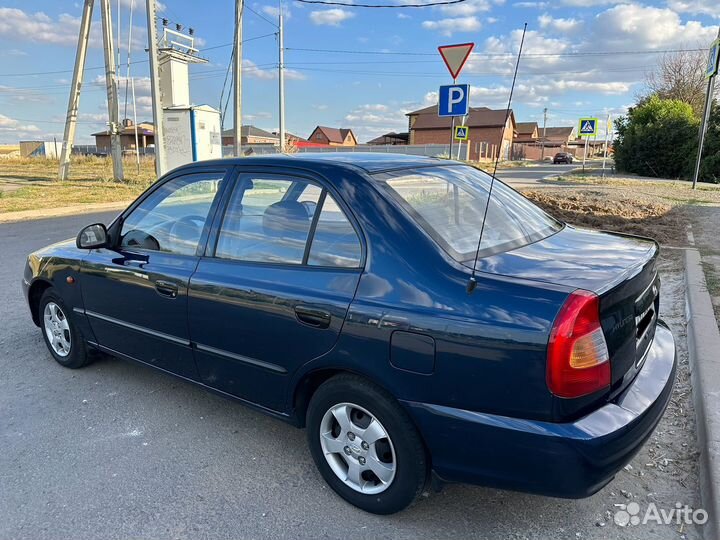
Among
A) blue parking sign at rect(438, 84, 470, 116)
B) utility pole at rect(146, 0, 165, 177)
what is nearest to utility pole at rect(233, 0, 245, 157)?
utility pole at rect(146, 0, 165, 177)

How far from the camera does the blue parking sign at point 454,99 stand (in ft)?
23.0

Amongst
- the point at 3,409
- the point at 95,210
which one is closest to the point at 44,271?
the point at 3,409

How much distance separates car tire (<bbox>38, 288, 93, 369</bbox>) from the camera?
4.08 meters

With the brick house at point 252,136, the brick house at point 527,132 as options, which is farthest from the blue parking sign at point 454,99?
the brick house at point 527,132

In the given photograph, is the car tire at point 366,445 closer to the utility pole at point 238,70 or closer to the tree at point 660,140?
the utility pole at point 238,70

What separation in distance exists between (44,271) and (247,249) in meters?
2.19

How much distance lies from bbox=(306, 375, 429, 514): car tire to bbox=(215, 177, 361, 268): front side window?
2.02 feet

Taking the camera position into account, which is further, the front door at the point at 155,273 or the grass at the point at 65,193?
the grass at the point at 65,193

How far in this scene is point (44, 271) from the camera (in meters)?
4.14

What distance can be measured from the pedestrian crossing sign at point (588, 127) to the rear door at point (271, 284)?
2210 centimetres

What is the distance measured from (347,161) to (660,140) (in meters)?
35.7

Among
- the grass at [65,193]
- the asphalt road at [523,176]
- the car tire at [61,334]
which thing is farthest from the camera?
the asphalt road at [523,176]

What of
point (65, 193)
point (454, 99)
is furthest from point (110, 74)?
point (454, 99)

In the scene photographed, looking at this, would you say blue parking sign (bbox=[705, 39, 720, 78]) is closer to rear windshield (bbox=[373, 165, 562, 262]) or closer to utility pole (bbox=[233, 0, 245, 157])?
utility pole (bbox=[233, 0, 245, 157])
